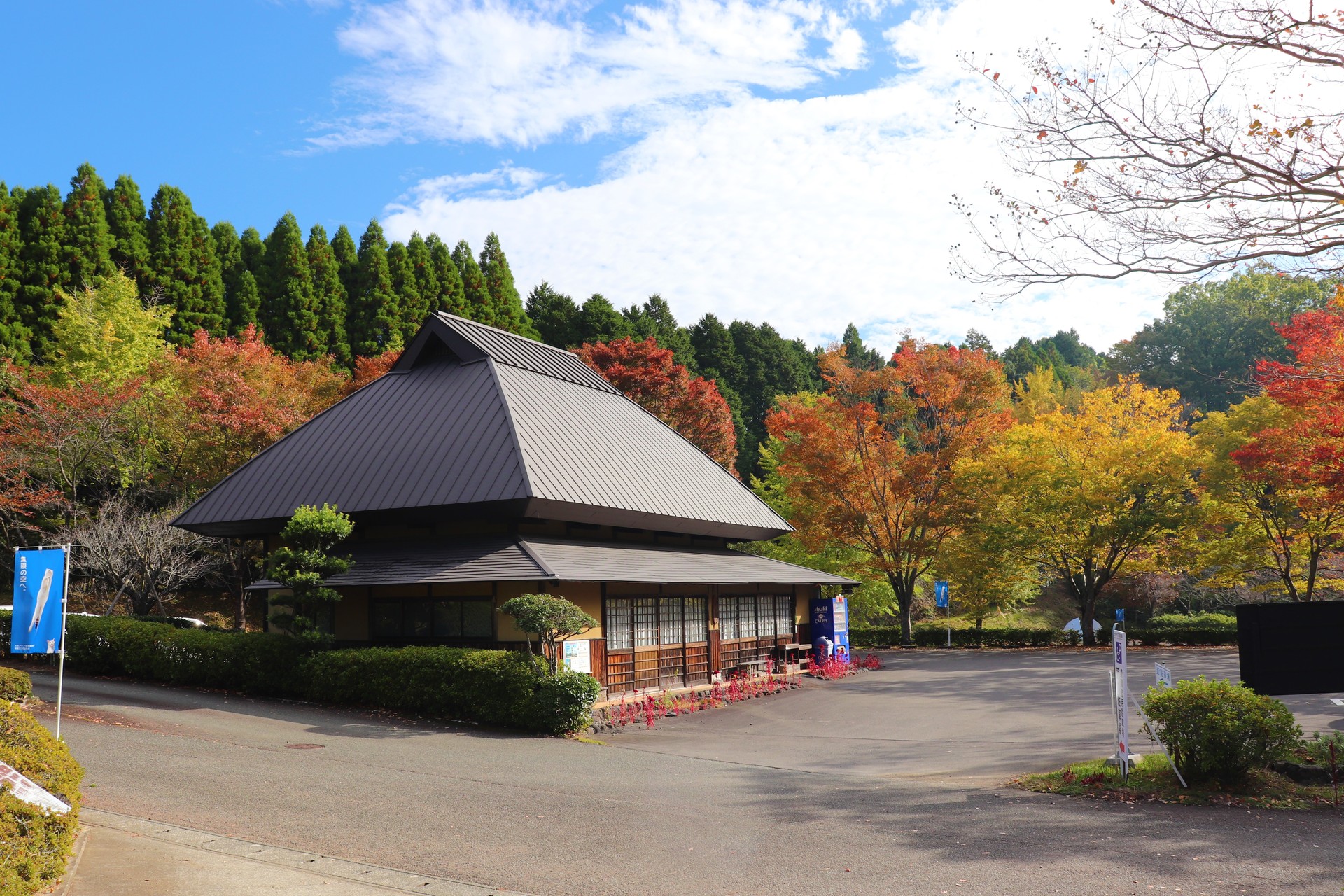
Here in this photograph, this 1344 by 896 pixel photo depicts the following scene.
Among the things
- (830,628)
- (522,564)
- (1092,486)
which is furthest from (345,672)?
(1092,486)

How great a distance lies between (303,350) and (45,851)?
1606 inches

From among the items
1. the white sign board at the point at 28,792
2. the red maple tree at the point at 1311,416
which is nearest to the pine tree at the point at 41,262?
the white sign board at the point at 28,792

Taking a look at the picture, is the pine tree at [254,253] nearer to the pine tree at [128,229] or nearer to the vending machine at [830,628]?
the pine tree at [128,229]

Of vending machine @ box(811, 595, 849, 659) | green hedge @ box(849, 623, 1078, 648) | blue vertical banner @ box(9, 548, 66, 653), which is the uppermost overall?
blue vertical banner @ box(9, 548, 66, 653)

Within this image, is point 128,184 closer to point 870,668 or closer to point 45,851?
point 870,668

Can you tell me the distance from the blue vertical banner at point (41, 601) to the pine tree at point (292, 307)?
3268 centimetres

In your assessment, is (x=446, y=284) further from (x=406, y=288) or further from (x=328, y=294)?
(x=328, y=294)

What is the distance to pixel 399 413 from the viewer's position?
20.9 metres

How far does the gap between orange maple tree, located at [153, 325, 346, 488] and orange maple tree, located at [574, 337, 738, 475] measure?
13.0 meters

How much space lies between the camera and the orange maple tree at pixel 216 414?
26.1 m

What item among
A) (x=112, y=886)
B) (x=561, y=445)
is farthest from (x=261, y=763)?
(x=561, y=445)

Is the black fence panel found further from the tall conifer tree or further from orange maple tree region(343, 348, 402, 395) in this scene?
the tall conifer tree

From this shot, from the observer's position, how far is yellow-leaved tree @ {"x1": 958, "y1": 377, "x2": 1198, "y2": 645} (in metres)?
28.8

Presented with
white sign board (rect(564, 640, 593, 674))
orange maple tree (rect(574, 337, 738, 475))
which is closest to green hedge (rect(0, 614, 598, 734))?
white sign board (rect(564, 640, 593, 674))
